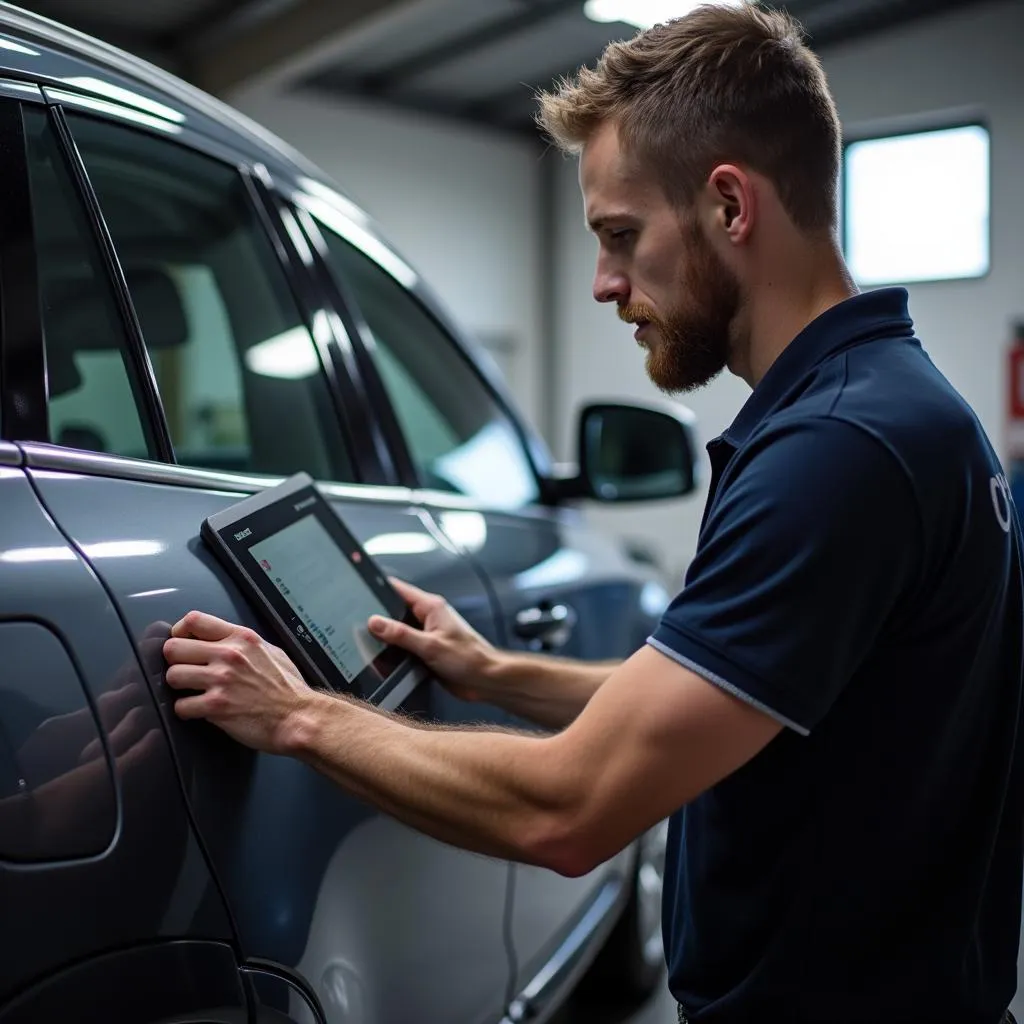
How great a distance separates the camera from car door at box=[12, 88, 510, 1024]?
122 cm

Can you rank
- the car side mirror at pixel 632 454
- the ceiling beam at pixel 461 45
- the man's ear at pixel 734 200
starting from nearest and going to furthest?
the man's ear at pixel 734 200, the car side mirror at pixel 632 454, the ceiling beam at pixel 461 45

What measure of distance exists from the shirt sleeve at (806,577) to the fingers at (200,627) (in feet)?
1.52

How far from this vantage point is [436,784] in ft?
4.15

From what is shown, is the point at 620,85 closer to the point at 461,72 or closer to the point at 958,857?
the point at 958,857

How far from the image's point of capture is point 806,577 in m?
1.10

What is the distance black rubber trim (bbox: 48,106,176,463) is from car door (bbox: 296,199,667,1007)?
2.01ft

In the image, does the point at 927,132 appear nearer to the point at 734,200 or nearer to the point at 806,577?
the point at 734,200

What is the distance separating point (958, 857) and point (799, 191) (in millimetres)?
749

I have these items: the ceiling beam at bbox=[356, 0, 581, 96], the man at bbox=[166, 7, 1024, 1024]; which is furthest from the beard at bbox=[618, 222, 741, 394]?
the ceiling beam at bbox=[356, 0, 581, 96]

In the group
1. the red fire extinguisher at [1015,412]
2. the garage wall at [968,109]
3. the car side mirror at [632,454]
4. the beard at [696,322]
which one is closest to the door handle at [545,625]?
the car side mirror at [632,454]

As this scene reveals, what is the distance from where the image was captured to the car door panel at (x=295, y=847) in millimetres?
1188

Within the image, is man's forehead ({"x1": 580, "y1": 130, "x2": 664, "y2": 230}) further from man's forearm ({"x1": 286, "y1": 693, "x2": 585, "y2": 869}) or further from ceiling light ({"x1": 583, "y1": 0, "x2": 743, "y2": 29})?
ceiling light ({"x1": 583, "y1": 0, "x2": 743, "y2": 29})

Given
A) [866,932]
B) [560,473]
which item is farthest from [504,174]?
[866,932]

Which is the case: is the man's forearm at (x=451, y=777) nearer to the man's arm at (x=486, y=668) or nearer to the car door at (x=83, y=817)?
the car door at (x=83, y=817)
